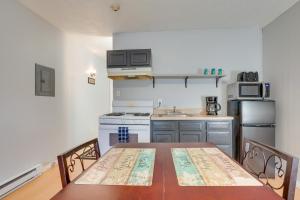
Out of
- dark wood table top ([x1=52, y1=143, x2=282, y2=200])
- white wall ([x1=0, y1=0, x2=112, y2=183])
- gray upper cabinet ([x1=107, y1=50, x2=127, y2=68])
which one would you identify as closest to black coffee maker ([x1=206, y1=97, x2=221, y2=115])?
gray upper cabinet ([x1=107, y1=50, x2=127, y2=68])

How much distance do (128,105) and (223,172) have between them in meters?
2.96

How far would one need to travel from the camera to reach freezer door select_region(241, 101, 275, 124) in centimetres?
304

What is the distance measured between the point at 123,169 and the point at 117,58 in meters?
2.74

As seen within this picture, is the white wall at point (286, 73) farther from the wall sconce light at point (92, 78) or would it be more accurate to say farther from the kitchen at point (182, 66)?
the wall sconce light at point (92, 78)

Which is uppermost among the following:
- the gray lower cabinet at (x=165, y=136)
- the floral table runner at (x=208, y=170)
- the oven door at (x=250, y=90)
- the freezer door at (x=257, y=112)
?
the oven door at (x=250, y=90)

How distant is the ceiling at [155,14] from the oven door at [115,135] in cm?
168

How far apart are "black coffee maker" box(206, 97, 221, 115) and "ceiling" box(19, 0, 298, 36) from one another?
A: 126 centimetres

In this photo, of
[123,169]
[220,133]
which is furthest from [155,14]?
[123,169]

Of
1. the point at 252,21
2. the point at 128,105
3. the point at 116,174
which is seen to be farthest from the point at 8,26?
the point at 252,21

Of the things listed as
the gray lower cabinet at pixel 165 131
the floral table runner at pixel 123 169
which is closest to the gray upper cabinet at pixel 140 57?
the gray lower cabinet at pixel 165 131

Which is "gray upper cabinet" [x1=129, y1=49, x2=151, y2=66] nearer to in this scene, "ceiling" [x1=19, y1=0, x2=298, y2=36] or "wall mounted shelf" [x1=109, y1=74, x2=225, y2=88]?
"wall mounted shelf" [x1=109, y1=74, x2=225, y2=88]

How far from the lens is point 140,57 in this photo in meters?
3.57

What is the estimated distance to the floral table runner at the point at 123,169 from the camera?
963mm

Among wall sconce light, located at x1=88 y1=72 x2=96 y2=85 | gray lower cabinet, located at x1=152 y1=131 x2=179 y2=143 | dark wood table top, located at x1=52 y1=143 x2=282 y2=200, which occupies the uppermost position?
wall sconce light, located at x1=88 y1=72 x2=96 y2=85
